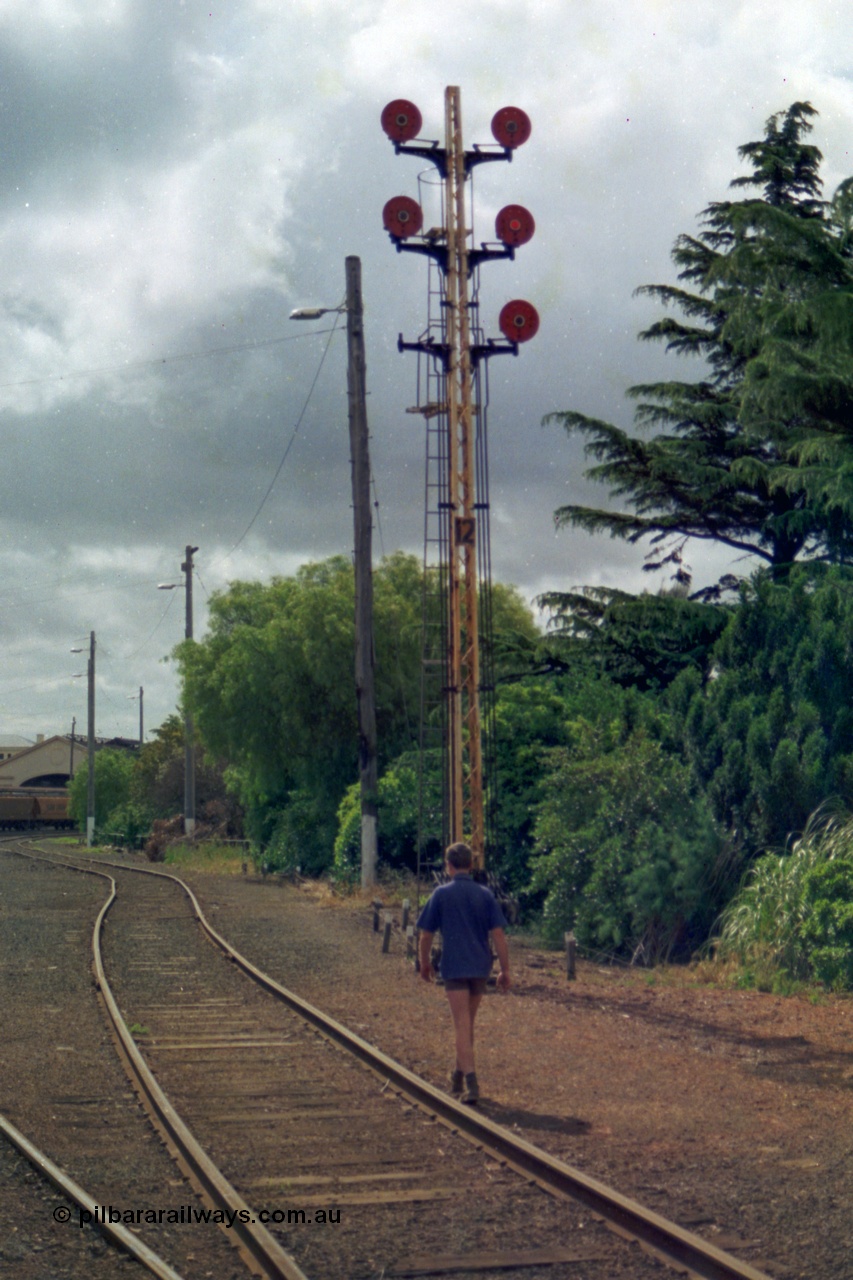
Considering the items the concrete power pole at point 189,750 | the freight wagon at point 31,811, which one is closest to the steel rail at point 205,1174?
the concrete power pole at point 189,750

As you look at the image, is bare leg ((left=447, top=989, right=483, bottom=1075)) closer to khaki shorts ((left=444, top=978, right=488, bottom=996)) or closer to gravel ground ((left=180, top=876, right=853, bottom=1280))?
khaki shorts ((left=444, top=978, right=488, bottom=996))

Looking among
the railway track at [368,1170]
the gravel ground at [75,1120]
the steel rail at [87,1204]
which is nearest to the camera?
the steel rail at [87,1204]

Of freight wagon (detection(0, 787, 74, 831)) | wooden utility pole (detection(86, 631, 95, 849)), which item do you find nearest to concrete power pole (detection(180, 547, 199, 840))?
wooden utility pole (detection(86, 631, 95, 849))

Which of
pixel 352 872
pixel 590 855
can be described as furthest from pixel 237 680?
pixel 590 855

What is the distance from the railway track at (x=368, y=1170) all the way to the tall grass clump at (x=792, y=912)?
5.56m

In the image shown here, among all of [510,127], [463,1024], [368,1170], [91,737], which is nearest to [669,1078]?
[463,1024]

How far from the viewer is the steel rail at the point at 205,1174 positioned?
5.59 meters

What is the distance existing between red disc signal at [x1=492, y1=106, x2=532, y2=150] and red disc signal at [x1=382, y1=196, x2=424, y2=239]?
150cm

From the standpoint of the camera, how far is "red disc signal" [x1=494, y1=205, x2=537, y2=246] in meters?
16.4

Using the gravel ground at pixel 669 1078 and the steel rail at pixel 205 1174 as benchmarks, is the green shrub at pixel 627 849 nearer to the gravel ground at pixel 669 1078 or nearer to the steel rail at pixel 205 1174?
the gravel ground at pixel 669 1078

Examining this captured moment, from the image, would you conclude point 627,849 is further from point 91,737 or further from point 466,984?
point 91,737

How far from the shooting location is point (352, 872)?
2936 cm

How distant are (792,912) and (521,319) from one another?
7808 mm

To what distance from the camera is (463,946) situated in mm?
8797
